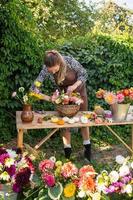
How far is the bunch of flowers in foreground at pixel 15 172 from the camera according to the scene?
2.60 metres

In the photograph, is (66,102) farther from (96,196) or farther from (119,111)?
A: (96,196)

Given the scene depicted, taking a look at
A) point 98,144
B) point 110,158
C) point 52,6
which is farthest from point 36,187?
point 52,6

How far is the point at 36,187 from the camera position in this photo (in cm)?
268

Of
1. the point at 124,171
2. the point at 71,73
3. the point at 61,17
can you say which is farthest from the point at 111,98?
the point at 61,17

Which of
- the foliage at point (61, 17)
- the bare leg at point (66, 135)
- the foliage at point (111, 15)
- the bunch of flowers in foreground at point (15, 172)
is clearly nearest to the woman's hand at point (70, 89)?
the bare leg at point (66, 135)

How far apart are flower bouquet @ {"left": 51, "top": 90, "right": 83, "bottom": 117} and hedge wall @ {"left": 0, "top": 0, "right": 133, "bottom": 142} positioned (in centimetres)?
133

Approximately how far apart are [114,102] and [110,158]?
4.50ft

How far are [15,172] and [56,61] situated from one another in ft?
6.42

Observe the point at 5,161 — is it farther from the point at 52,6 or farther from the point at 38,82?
the point at 52,6

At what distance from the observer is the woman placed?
439 centimetres

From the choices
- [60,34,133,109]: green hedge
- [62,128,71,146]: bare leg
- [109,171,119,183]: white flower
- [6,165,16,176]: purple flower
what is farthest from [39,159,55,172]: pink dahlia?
[60,34,133,109]: green hedge

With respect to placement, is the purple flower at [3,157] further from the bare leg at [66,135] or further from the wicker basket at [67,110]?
the bare leg at [66,135]

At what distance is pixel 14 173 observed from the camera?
2.65 metres

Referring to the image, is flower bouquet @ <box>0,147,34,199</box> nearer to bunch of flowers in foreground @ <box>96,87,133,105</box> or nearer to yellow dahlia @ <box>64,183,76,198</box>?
yellow dahlia @ <box>64,183,76,198</box>
